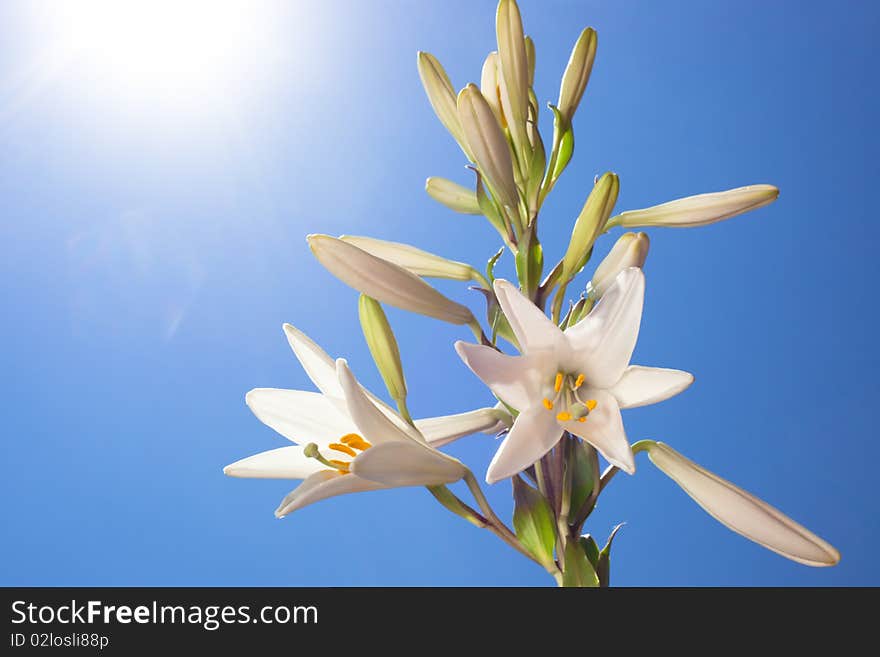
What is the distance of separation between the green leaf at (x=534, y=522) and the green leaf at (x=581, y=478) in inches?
1.7

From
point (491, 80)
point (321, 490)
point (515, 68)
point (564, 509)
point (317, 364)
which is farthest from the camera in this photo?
point (491, 80)

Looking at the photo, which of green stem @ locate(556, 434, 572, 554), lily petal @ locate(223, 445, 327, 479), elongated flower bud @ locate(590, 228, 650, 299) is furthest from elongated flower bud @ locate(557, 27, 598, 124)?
lily petal @ locate(223, 445, 327, 479)

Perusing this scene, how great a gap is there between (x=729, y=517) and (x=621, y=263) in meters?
0.41

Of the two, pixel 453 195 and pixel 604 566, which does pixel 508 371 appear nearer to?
pixel 604 566

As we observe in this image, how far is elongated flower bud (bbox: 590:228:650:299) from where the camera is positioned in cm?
112

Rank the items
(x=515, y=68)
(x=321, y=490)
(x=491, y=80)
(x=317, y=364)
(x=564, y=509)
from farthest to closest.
Answer: (x=491, y=80) → (x=515, y=68) → (x=317, y=364) → (x=564, y=509) → (x=321, y=490)

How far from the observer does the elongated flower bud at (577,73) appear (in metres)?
1.32

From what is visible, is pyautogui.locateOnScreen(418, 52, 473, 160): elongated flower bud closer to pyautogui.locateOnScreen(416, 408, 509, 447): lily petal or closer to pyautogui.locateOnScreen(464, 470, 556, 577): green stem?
pyautogui.locateOnScreen(416, 408, 509, 447): lily petal

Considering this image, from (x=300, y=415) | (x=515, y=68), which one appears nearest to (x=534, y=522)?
(x=300, y=415)

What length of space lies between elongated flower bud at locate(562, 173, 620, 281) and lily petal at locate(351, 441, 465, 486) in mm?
383

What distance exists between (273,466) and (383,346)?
0.27 m

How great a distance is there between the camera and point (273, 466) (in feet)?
3.62
